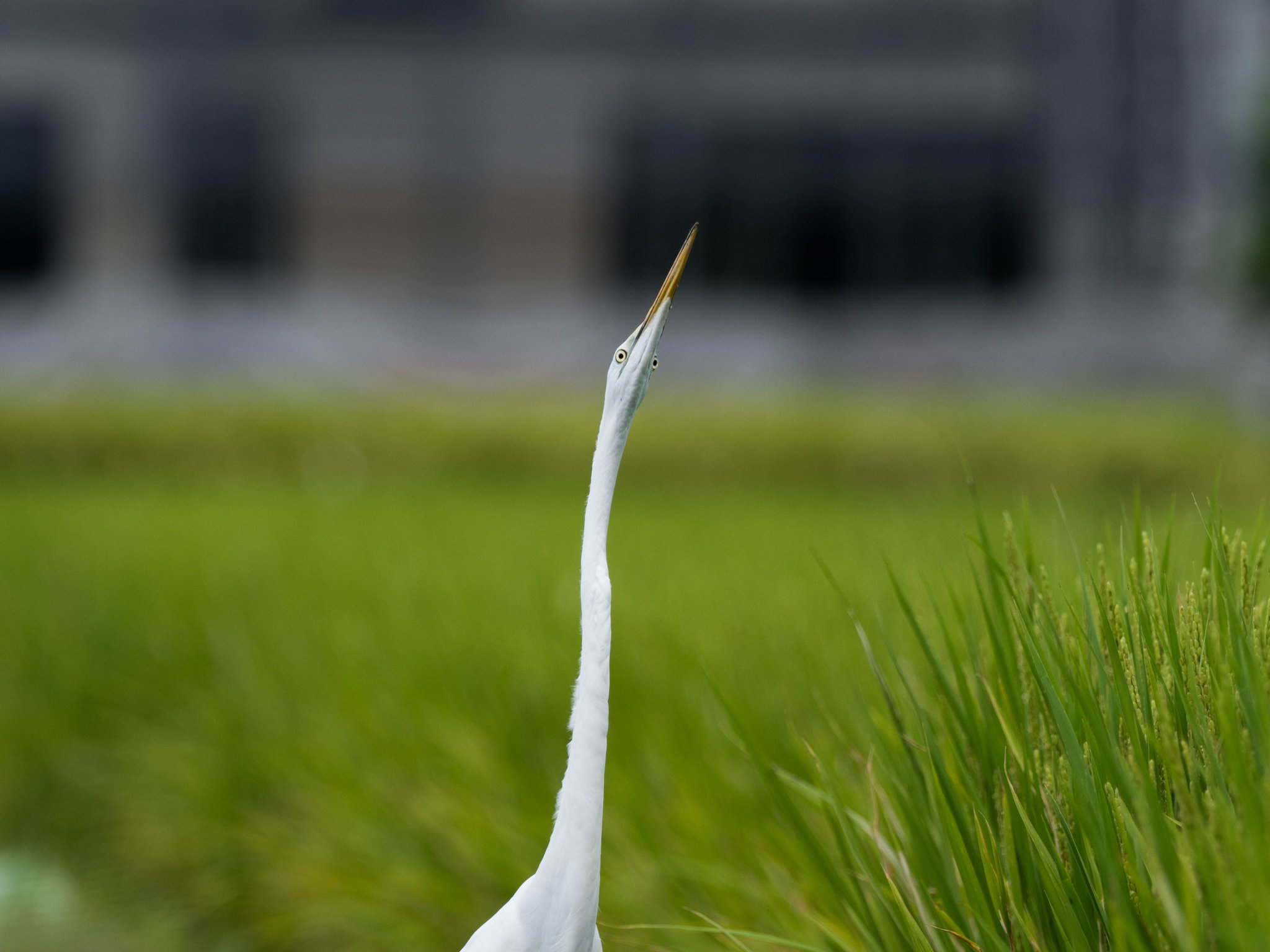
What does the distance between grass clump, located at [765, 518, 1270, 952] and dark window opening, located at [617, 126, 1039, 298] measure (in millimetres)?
11717

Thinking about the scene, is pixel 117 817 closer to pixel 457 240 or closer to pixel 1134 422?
pixel 1134 422

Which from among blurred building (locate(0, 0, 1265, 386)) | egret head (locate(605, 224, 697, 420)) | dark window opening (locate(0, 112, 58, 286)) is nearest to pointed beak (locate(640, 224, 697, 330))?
egret head (locate(605, 224, 697, 420))

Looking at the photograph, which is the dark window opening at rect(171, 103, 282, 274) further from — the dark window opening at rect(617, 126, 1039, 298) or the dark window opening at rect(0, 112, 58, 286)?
the dark window opening at rect(617, 126, 1039, 298)

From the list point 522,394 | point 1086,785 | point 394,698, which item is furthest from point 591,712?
point 522,394

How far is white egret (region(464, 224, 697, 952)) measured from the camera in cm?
57

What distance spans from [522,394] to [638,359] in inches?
288

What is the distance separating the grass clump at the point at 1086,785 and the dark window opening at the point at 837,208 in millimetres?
11717

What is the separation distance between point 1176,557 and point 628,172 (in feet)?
39.7

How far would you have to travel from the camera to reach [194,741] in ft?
6.82

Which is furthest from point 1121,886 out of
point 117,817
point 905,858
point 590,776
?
point 117,817

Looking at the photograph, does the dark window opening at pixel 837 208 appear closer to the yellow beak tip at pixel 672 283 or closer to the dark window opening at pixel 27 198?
the dark window opening at pixel 27 198

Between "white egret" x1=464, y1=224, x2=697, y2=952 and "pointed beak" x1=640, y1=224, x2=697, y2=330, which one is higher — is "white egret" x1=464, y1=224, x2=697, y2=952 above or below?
below

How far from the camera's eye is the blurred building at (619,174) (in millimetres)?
11461

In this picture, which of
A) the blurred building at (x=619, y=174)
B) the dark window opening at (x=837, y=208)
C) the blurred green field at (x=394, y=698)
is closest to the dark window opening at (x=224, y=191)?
the blurred building at (x=619, y=174)
